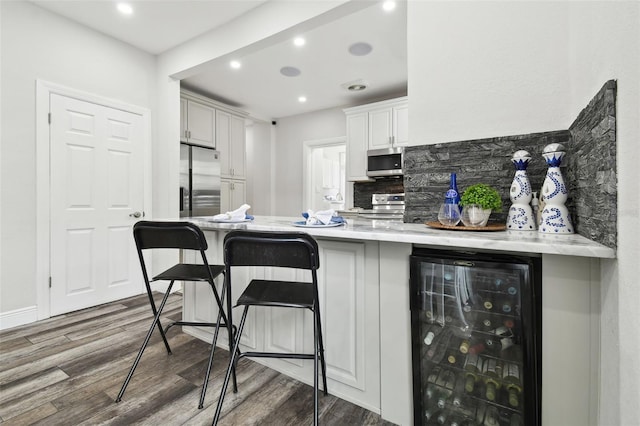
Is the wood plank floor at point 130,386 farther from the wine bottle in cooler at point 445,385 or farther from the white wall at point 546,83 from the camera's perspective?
the white wall at point 546,83

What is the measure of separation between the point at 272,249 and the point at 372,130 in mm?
3509

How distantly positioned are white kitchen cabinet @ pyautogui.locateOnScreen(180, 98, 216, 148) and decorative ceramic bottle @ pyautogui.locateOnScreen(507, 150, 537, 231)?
3936 mm

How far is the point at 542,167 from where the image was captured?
55.4 inches

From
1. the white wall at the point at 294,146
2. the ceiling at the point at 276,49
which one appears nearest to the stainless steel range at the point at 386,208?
the white wall at the point at 294,146

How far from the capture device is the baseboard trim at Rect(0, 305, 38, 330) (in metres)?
2.42

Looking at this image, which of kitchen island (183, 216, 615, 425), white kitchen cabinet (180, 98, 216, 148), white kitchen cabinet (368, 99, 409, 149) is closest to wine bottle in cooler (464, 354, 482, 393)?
kitchen island (183, 216, 615, 425)

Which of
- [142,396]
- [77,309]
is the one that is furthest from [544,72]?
[77,309]

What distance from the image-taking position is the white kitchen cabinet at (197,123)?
4.04 meters

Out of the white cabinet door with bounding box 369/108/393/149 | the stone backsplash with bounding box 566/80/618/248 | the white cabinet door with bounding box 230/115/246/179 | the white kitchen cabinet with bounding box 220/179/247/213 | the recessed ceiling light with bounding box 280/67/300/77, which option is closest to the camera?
the stone backsplash with bounding box 566/80/618/248

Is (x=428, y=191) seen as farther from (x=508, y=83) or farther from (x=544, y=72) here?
(x=544, y=72)

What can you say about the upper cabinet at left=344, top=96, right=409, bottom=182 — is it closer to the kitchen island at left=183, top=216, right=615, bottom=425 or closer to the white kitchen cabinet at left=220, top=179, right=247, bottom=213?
the white kitchen cabinet at left=220, top=179, right=247, bottom=213

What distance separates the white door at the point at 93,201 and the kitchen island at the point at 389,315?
1.46m

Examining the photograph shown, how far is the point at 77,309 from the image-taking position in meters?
2.84

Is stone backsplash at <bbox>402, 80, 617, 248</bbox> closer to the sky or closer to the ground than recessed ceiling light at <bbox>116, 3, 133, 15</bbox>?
closer to the ground
